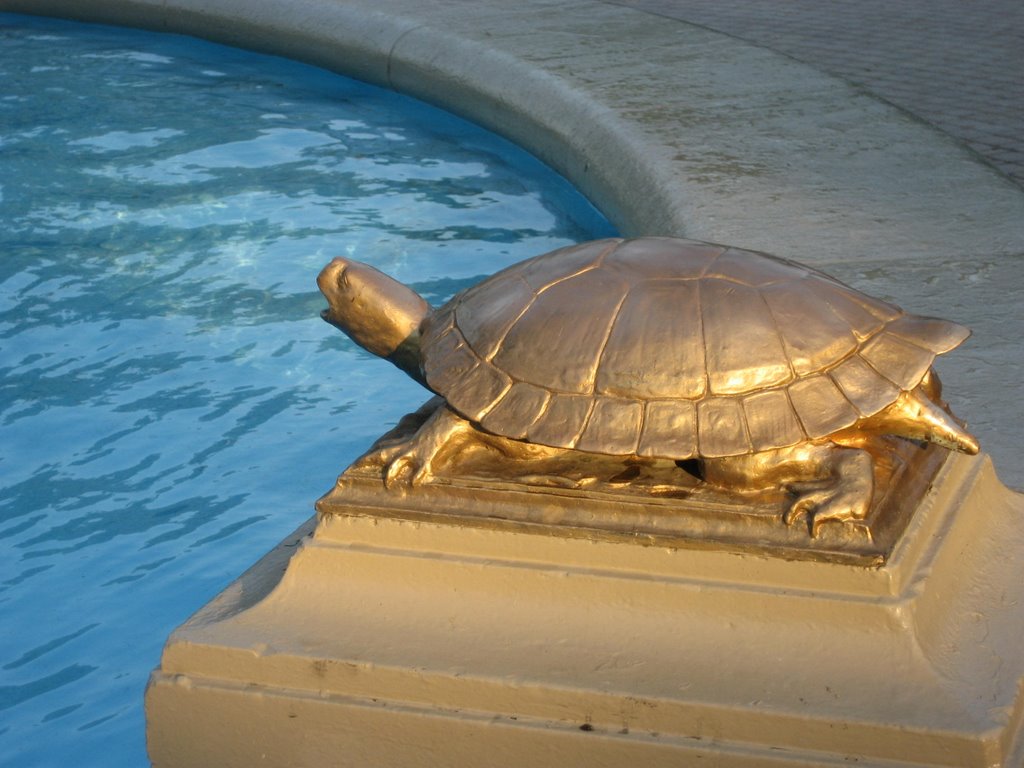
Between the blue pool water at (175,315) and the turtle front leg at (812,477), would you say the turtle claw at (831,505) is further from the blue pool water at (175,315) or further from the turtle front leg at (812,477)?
the blue pool water at (175,315)

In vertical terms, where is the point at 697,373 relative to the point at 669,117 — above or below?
above

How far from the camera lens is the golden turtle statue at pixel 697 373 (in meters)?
2.21

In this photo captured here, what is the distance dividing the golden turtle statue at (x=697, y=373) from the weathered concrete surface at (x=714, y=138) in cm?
94

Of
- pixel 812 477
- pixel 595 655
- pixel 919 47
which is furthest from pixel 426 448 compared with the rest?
pixel 919 47

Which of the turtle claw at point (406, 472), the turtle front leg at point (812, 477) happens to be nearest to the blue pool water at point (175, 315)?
the turtle claw at point (406, 472)

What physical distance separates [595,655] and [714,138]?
3927 millimetres

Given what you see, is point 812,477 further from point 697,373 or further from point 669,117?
point 669,117

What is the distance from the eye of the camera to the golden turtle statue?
2.21m

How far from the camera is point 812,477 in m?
2.28

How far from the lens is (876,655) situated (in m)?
2.16

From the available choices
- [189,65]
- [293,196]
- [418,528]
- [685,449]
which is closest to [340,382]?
[293,196]

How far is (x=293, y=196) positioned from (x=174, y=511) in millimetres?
2749

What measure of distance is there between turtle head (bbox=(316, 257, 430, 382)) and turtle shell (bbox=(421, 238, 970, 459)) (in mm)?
145

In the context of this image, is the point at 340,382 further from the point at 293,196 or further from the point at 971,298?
the point at 971,298
